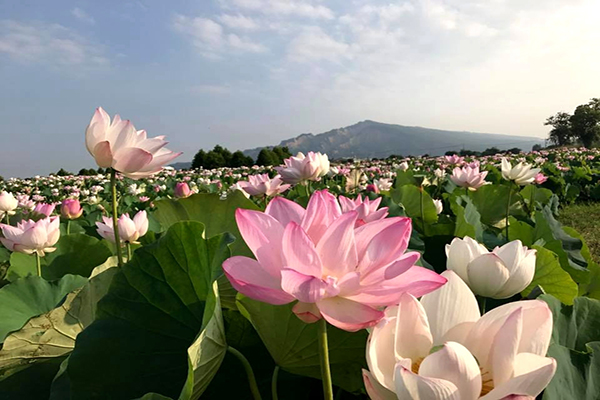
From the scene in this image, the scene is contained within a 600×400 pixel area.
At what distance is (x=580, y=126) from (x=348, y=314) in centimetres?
5011

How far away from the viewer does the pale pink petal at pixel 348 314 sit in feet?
1.37

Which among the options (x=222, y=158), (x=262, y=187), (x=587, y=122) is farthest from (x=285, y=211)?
(x=587, y=122)

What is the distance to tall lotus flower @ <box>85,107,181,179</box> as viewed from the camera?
0.91m

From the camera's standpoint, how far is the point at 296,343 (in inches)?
22.8

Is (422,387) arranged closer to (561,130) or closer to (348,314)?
(348,314)

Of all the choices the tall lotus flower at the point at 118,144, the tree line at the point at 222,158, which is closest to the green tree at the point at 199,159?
the tree line at the point at 222,158

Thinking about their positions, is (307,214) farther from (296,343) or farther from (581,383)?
(581,383)

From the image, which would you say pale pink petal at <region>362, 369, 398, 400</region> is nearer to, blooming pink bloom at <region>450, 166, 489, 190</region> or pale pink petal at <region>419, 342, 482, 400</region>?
pale pink petal at <region>419, 342, 482, 400</region>

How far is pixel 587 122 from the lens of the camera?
4194 centimetres

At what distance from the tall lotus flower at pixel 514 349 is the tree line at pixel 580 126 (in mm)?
46681

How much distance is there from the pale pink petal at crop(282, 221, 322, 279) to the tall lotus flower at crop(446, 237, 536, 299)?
0.36 metres

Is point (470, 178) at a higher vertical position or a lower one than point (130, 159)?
lower

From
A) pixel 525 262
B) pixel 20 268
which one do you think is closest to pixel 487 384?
pixel 525 262

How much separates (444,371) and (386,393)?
0.07 meters
